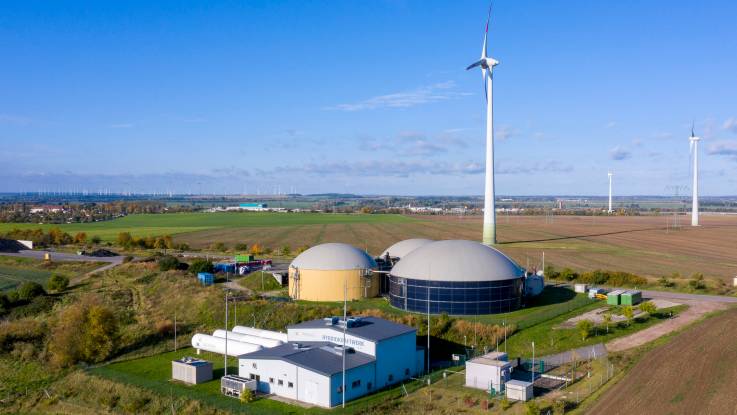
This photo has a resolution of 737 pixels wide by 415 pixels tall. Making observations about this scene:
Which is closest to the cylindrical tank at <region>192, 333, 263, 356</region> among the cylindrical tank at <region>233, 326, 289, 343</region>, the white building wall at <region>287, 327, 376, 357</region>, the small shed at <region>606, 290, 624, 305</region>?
the cylindrical tank at <region>233, 326, 289, 343</region>

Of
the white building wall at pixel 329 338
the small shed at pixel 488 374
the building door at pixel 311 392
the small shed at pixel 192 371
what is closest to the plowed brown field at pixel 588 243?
the small shed at pixel 488 374

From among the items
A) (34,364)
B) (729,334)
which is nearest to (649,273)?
(729,334)

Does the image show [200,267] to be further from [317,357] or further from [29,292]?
[317,357]

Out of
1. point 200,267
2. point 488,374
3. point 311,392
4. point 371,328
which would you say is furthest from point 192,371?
point 200,267

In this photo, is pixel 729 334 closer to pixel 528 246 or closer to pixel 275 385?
pixel 275 385

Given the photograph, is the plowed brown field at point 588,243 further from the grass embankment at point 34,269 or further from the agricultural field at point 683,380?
the agricultural field at point 683,380

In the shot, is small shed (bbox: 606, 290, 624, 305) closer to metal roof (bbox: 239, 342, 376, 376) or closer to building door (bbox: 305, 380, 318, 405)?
metal roof (bbox: 239, 342, 376, 376)
